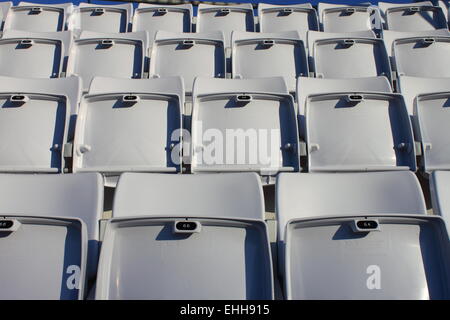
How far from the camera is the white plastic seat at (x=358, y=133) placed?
59.4 inches

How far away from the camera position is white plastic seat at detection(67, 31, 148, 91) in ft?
7.16

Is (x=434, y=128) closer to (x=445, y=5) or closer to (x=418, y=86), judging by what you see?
(x=418, y=86)

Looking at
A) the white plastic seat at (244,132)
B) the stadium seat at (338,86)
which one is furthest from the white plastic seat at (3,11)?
the stadium seat at (338,86)

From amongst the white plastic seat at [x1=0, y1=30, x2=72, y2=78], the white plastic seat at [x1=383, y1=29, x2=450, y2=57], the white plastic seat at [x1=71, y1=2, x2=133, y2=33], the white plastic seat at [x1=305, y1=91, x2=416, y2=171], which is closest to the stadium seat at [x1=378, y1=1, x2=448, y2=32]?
the white plastic seat at [x1=383, y1=29, x2=450, y2=57]

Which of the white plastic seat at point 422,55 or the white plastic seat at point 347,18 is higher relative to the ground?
the white plastic seat at point 347,18

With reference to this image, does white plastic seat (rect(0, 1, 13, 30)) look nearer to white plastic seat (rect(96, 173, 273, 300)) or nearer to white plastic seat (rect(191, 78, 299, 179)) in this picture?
white plastic seat (rect(191, 78, 299, 179))

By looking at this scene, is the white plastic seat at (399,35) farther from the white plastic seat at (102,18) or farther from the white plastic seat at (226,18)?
the white plastic seat at (102,18)

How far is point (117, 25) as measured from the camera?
299cm

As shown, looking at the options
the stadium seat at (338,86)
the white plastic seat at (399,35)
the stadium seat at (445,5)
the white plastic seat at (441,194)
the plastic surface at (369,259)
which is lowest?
the plastic surface at (369,259)

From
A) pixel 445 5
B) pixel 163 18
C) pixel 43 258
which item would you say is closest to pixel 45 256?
pixel 43 258

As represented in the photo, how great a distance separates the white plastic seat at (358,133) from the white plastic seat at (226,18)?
5.22ft

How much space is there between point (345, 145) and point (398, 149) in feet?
0.70
